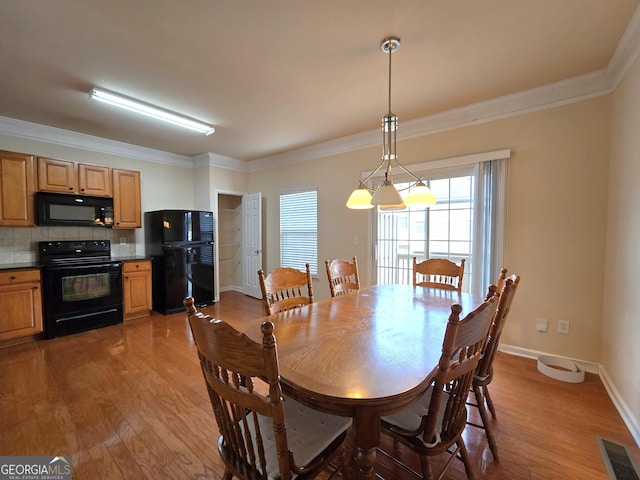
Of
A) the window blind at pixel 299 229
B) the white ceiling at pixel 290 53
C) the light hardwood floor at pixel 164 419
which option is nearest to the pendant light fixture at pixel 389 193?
the white ceiling at pixel 290 53

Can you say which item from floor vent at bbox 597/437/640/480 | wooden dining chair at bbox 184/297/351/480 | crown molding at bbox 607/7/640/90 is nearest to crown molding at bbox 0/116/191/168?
wooden dining chair at bbox 184/297/351/480

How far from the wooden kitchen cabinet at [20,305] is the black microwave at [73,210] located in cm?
71

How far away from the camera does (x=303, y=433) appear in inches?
46.4

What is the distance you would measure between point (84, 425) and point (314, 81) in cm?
320

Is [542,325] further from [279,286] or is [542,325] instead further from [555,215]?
[279,286]

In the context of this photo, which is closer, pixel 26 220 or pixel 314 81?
pixel 314 81

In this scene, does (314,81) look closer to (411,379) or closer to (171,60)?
(171,60)

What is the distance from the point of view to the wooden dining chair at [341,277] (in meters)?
2.48

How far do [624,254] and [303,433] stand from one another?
104 inches

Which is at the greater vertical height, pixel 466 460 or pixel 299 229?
pixel 299 229

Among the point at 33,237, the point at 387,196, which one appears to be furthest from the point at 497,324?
the point at 33,237

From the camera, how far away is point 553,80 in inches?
100

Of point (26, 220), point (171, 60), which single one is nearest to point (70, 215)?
point (26, 220)

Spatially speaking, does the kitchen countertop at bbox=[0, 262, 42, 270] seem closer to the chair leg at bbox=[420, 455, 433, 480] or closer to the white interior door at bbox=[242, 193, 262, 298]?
the white interior door at bbox=[242, 193, 262, 298]
